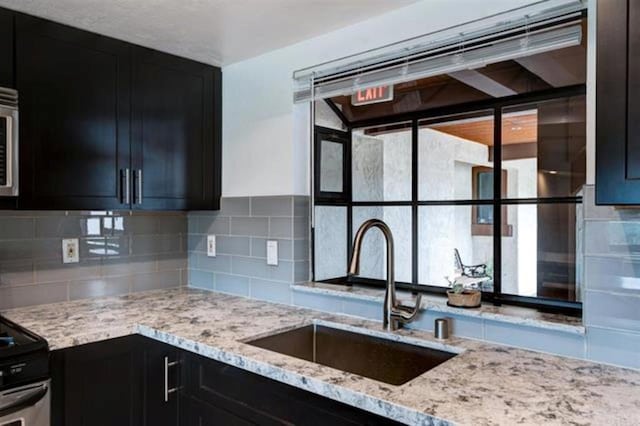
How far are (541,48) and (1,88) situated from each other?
194cm

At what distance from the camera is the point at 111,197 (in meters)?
2.08

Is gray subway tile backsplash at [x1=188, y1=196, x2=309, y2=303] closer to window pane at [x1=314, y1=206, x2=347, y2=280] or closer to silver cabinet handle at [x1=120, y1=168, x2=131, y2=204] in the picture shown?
window pane at [x1=314, y1=206, x2=347, y2=280]

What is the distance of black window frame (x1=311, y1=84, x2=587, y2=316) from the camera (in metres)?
1.66

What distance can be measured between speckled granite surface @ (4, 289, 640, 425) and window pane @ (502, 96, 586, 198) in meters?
0.63

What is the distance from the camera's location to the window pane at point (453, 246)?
189 cm

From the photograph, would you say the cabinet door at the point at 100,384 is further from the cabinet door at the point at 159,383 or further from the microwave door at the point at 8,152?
the microwave door at the point at 8,152

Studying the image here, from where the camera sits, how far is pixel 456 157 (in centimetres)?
198

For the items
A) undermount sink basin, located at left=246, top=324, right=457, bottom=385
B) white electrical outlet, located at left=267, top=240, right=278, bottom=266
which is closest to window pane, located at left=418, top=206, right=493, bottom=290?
undermount sink basin, located at left=246, top=324, right=457, bottom=385

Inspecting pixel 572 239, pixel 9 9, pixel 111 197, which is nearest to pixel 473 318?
pixel 572 239

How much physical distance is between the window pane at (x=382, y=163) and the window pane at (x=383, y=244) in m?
0.06

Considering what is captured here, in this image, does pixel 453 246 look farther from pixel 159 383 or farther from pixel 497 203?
pixel 159 383

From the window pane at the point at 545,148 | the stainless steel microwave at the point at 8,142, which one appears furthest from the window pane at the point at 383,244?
the stainless steel microwave at the point at 8,142

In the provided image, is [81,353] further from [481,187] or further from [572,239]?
[572,239]

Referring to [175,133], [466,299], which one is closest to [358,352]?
[466,299]
